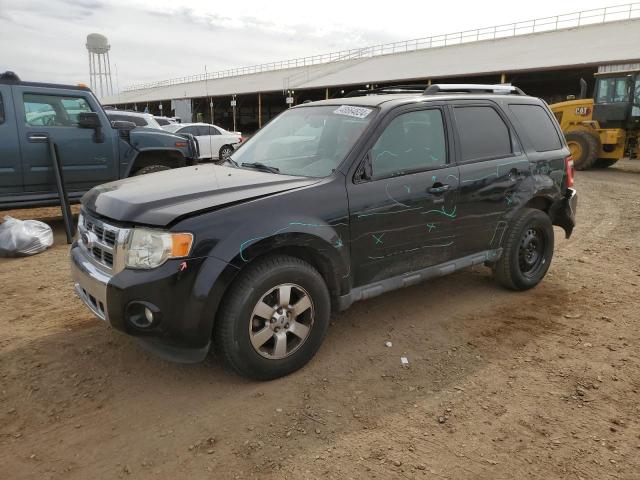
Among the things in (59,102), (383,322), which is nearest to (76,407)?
(383,322)

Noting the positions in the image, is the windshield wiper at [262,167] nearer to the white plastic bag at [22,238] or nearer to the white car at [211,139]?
the white plastic bag at [22,238]

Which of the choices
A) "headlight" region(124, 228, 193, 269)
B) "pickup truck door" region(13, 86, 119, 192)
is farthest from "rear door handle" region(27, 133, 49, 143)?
"headlight" region(124, 228, 193, 269)

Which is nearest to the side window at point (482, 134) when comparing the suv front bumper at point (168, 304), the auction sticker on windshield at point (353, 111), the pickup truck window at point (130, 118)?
the auction sticker on windshield at point (353, 111)

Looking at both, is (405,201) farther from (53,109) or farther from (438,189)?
(53,109)

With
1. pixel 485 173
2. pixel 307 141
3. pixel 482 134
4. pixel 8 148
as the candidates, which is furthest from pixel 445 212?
pixel 8 148

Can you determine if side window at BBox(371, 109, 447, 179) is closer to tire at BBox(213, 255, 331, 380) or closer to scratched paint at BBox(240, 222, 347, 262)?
scratched paint at BBox(240, 222, 347, 262)

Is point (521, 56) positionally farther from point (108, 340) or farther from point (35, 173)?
point (108, 340)

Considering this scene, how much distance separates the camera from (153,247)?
2670 mm

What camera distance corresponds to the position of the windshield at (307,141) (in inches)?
136

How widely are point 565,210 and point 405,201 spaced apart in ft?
7.43

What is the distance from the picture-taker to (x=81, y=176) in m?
6.80

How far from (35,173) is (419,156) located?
523 centimetres

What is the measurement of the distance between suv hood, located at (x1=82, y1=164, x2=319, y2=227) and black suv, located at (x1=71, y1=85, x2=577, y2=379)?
0.05 ft

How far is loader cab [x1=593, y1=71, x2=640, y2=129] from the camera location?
45.5ft
